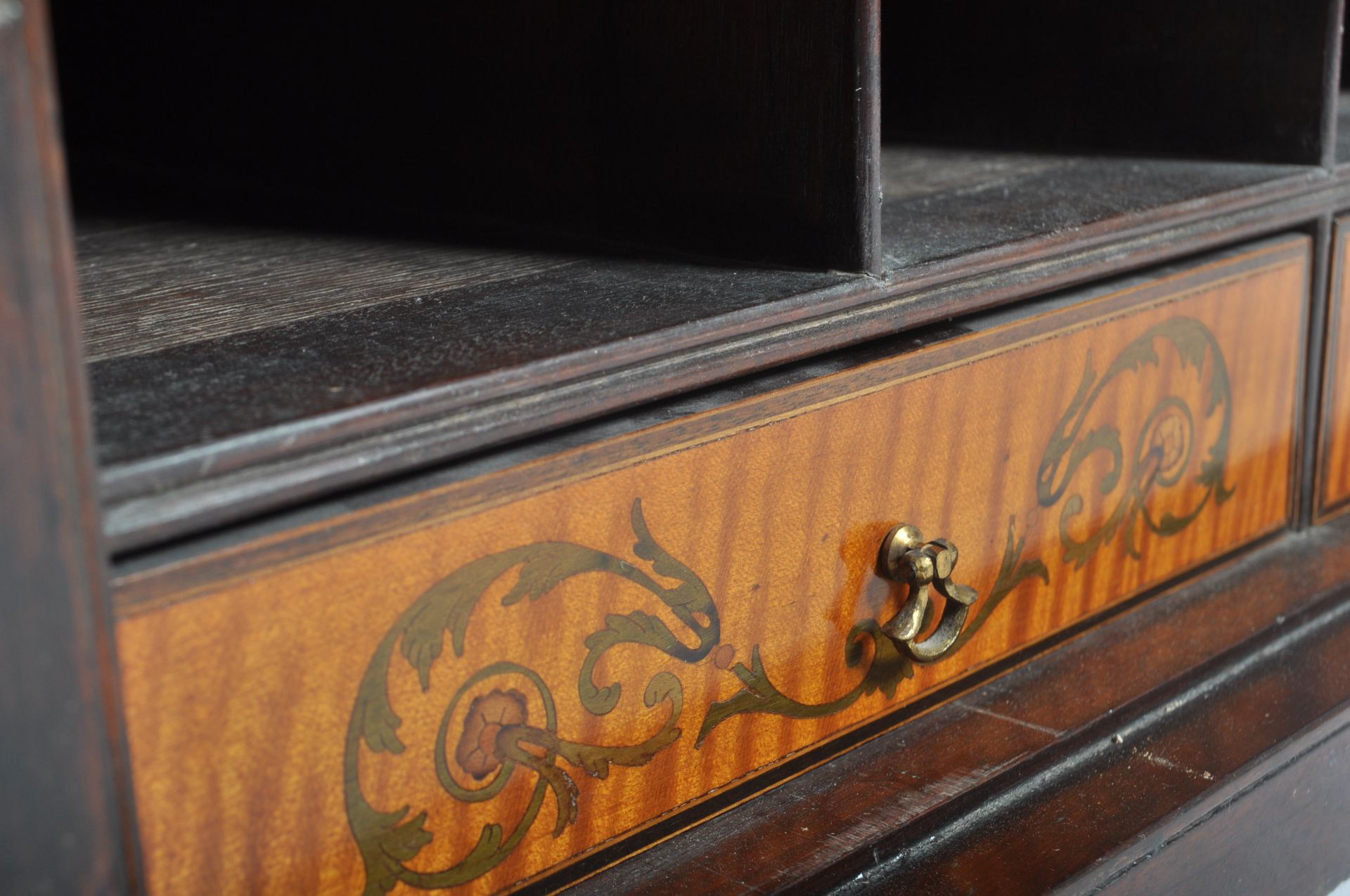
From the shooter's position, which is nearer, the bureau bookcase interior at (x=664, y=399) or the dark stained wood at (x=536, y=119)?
the bureau bookcase interior at (x=664, y=399)

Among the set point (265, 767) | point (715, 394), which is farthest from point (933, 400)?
point (265, 767)

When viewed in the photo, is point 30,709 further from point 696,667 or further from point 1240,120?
point 1240,120

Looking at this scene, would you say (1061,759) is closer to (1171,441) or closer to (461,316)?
(1171,441)

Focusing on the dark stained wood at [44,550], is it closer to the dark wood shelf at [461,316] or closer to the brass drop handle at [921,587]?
the dark wood shelf at [461,316]

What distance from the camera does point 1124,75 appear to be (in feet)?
2.64

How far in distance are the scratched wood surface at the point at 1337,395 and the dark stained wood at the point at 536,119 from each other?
34cm

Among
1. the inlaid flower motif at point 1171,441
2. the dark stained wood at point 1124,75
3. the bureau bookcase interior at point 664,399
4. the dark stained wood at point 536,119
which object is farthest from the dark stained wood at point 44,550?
the dark stained wood at point 1124,75

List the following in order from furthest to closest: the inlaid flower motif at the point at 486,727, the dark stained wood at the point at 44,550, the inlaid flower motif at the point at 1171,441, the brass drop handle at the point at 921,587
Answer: the inlaid flower motif at the point at 1171,441
the brass drop handle at the point at 921,587
the inlaid flower motif at the point at 486,727
the dark stained wood at the point at 44,550

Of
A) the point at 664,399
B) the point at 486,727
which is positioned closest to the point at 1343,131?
the point at 664,399

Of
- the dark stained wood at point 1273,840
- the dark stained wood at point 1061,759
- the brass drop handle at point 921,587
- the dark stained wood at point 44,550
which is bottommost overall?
the dark stained wood at point 1273,840

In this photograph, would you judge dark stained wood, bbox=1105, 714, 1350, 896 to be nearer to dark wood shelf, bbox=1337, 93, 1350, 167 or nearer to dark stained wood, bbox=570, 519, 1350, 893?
dark stained wood, bbox=570, 519, 1350, 893

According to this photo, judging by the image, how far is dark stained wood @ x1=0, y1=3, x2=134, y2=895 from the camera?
0.32m

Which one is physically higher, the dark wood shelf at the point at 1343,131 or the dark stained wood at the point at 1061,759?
the dark wood shelf at the point at 1343,131

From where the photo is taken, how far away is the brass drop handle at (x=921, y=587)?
0.56 meters
